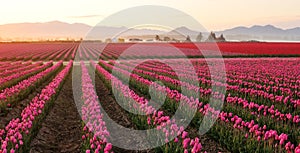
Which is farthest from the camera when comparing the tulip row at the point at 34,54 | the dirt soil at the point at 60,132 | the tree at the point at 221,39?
the tree at the point at 221,39

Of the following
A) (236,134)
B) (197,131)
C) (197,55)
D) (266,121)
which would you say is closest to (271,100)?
(266,121)

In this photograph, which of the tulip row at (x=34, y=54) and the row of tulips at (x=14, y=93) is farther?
the tulip row at (x=34, y=54)

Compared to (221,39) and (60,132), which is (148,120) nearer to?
(60,132)

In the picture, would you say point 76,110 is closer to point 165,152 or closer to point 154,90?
point 154,90

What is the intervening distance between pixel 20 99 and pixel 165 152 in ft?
23.7

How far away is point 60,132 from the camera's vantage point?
8.36 m

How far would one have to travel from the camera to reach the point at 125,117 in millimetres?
9289

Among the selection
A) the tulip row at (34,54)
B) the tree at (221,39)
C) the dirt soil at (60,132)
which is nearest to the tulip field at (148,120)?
the dirt soil at (60,132)

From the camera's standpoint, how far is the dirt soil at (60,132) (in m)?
7.00

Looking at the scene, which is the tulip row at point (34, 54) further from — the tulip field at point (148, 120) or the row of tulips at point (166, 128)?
the row of tulips at point (166, 128)

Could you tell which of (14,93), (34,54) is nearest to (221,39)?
(34,54)

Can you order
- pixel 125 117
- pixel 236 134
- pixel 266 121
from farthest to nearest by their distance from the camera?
pixel 125 117 < pixel 266 121 < pixel 236 134

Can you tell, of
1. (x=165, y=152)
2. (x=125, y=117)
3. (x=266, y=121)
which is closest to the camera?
(x=165, y=152)

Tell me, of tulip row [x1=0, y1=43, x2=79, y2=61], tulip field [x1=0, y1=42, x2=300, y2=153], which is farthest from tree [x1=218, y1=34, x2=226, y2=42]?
tulip field [x1=0, y1=42, x2=300, y2=153]
